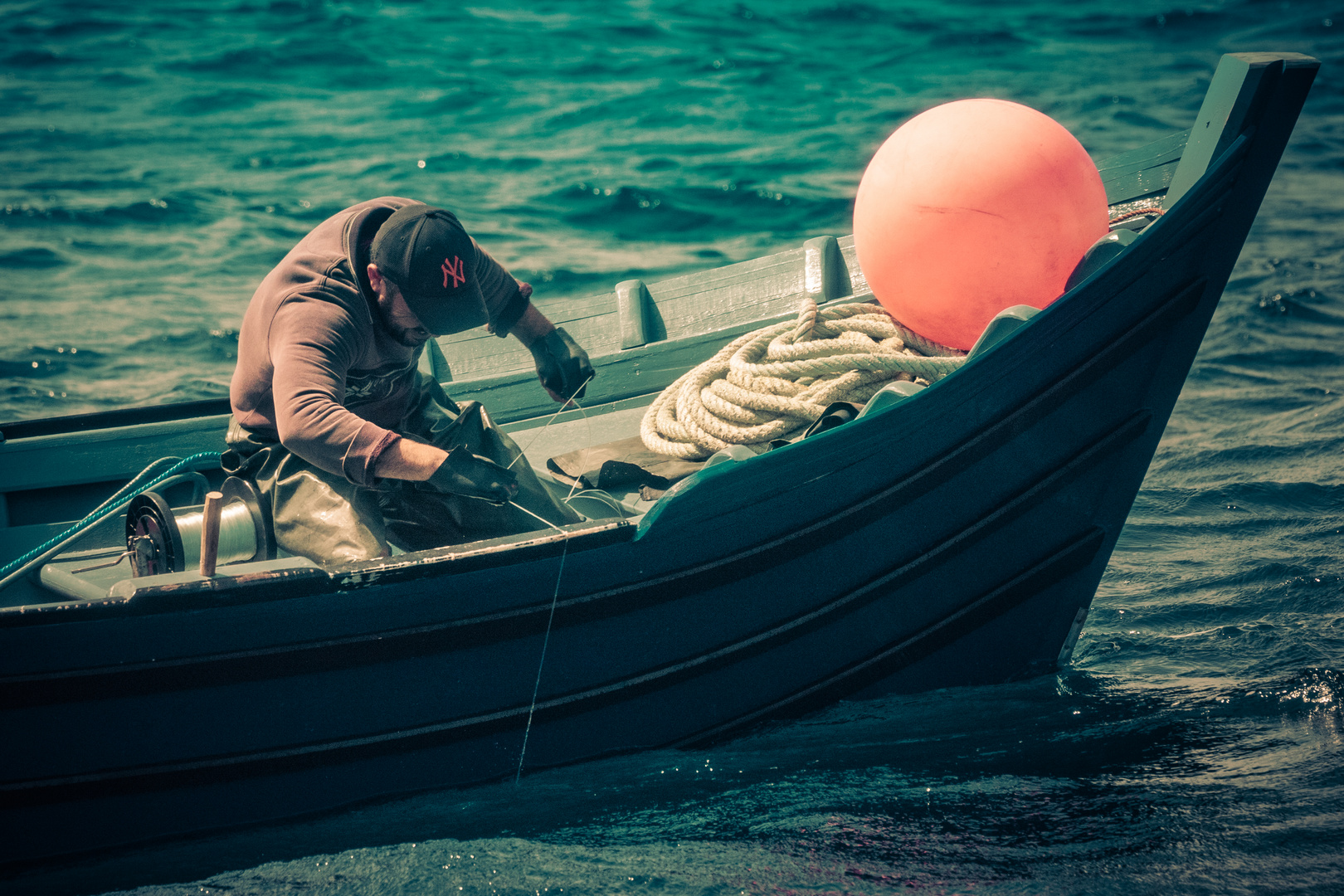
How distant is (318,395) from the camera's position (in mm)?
2514

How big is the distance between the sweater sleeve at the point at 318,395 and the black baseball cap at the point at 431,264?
8.0 inches

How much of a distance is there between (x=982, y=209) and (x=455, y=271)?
152 centimetres

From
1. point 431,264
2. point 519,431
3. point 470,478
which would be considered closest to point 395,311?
point 431,264

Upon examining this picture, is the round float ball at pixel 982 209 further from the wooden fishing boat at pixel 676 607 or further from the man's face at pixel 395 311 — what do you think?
the man's face at pixel 395 311

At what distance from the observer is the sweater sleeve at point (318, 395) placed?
247 cm

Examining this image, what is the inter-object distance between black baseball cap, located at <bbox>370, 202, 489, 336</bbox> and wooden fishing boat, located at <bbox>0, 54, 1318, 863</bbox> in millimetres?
657

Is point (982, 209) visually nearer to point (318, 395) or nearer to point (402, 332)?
point (402, 332)

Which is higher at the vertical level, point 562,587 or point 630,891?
point 562,587

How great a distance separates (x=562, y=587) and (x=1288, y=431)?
410cm

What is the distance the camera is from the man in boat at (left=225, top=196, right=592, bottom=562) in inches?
99.5

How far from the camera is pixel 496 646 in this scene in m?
2.60

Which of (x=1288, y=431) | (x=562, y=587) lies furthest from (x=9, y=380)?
(x=1288, y=431)

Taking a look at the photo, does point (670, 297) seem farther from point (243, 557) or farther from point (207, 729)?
point (207, 729)

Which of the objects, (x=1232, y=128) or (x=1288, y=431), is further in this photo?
(x=1288, y=431)
